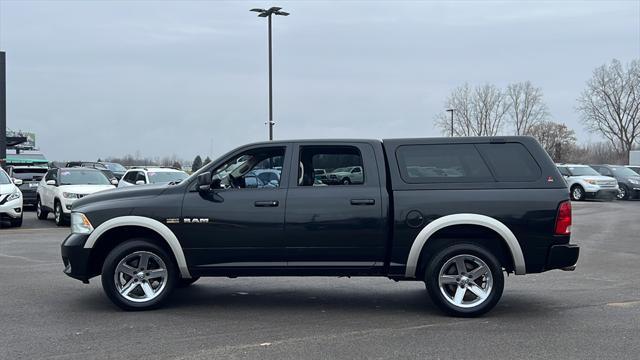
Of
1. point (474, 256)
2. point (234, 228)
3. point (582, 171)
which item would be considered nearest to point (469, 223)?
point (474, 256)

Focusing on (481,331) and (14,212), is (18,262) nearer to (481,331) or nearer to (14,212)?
(14,212)

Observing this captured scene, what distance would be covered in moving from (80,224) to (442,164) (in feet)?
13.4

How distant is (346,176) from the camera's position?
23.9ft

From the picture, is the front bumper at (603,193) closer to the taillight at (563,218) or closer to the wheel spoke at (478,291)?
the taillight at (563,218)

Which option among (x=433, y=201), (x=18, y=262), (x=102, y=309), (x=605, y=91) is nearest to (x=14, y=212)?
(x=18, y=262)

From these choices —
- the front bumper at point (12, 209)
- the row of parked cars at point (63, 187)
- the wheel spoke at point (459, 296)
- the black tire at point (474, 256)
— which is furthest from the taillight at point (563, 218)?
the front bumper at point (12, 209)

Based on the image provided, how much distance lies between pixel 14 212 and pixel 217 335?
12.0m

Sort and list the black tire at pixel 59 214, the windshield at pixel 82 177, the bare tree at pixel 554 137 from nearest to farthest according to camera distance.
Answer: the black tire at pixel 59 214
the windshield at pixel 82 177
the bare tree at pixel 554 137

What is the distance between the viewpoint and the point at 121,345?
588 cm

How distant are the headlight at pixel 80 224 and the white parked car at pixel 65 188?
10.1 m

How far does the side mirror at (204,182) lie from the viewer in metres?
7.10

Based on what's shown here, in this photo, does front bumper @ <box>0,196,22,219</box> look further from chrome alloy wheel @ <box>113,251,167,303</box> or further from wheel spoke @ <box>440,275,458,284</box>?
wheel spoke @ <box>440,275,458,284</box>

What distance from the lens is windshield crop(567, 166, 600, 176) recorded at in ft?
99.8

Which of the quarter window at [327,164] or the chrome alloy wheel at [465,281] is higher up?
the quarter window at [327,164]
